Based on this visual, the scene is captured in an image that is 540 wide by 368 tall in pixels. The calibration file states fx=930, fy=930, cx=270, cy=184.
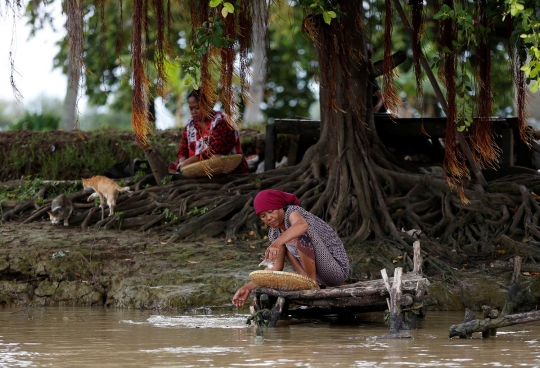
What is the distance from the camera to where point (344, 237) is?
10312 millimetres

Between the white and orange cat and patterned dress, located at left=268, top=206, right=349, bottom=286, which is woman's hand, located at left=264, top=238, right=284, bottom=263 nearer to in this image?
patterned dress, located at left=268, top=206, right=349, bottom=286

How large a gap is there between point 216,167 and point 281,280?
15.1 feet

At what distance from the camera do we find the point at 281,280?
284 inches

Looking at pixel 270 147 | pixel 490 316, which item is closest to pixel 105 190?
pixel 270 147

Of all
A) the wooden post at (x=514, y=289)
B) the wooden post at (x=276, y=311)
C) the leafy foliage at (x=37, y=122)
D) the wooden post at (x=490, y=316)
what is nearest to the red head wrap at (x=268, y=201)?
the wooden post at (x=276, y=311)

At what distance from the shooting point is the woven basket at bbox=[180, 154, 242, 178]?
38.0 ft

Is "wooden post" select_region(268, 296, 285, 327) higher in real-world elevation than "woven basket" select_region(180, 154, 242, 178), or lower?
lower

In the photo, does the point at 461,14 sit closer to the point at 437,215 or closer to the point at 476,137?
the point at 476,137

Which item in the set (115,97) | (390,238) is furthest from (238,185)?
(115,97)

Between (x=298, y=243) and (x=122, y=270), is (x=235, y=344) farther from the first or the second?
(x=122, y=270)

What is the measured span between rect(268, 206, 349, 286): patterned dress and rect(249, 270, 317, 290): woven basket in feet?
1.62

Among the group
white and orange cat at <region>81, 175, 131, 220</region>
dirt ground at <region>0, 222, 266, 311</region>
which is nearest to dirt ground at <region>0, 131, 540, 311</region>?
dirt ground at <region>0, 222, 266, 311</region>

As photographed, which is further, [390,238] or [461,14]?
[390,238]

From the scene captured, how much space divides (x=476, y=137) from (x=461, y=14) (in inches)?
61.5
